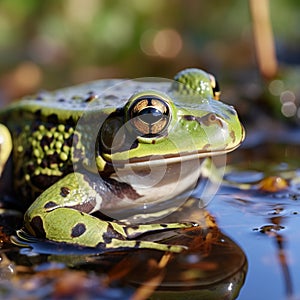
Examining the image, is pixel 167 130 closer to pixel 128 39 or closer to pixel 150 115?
pixel 150 115

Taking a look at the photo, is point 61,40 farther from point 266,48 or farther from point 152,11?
point 266,48

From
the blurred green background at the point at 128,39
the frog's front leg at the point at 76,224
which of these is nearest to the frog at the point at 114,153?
the frog's front leg at the point at 76,224

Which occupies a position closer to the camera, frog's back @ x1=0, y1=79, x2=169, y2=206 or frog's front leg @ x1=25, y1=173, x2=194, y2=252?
frog's front leg @ x1=25, y1=173, x2=194, y2=252

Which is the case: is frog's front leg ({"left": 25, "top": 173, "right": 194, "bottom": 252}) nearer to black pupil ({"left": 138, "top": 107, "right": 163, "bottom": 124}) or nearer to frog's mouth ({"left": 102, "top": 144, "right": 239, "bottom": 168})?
frog's mouth ({"left": 102, "top": 144, "right": 239, "bottom": 168})

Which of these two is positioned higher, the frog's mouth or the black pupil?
the black pupil

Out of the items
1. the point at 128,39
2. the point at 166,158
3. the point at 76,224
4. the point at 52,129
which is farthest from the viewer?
the point at 128,39

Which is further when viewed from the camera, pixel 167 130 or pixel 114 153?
pixel 114 153

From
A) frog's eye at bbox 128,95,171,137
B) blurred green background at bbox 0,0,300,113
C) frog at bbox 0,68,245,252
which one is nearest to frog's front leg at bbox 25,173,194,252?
frog at bbox 0,68,245,252

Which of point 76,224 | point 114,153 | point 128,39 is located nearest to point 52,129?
point 114,153

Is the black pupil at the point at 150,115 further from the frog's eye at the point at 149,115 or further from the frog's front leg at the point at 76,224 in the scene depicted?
the frog's front leg at the point at 76,224
